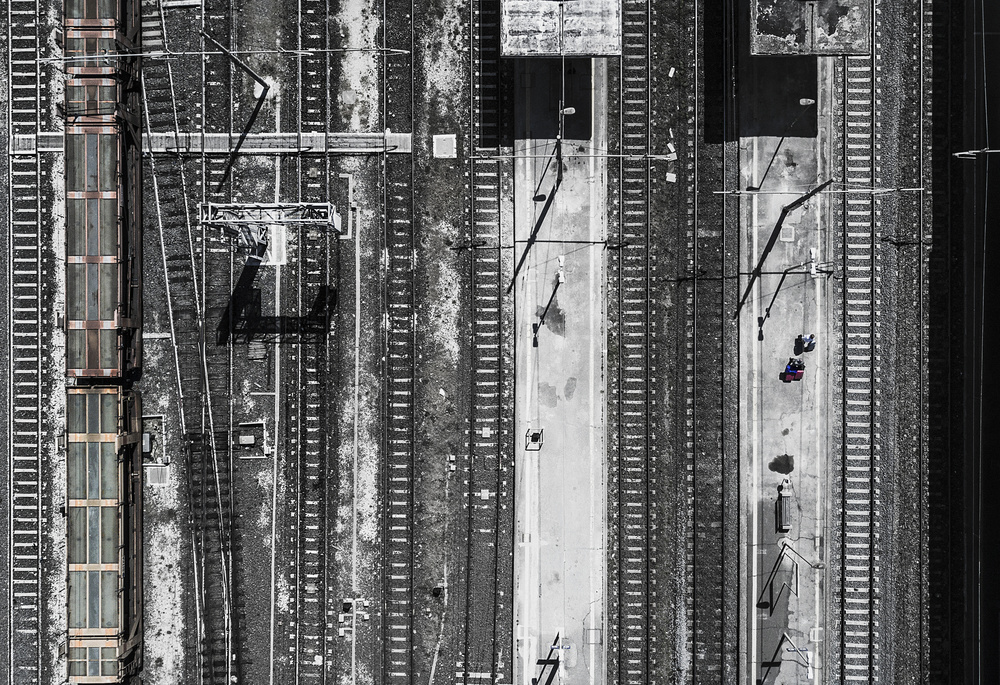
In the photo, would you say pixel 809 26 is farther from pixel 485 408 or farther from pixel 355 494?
pixel 355 494

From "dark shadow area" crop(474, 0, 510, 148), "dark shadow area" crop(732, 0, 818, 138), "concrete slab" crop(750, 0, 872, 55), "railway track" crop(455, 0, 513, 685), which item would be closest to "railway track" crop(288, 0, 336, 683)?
"railway track" crop(455, 0, 513, 685)

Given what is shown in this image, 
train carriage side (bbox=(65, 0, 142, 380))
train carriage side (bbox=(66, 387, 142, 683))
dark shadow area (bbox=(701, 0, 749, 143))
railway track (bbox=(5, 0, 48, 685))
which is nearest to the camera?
train carriage side (bbox=(66, 387, 142, 683))

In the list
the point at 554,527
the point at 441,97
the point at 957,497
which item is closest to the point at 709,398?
the point at 554,527

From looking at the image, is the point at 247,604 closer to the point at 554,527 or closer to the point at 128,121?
the point at 554,527

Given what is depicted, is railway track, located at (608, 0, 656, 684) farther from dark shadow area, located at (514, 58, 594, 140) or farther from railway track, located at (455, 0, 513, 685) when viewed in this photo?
railway track, located at (455, 0, 513, 685)

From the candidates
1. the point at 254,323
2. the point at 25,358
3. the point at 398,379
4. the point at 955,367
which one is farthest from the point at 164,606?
the point at 955,367

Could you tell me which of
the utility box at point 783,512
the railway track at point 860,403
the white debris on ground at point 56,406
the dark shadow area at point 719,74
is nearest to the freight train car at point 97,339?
the white debris on ground at point 56,406

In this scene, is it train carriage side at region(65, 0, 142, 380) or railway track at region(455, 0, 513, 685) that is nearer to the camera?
train carriage side at region(65, 0, 142, 380)
